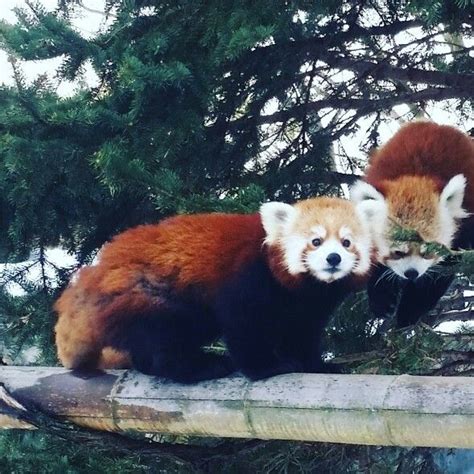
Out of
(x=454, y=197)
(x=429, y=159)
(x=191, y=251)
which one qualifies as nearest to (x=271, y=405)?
(x=191, y=251)

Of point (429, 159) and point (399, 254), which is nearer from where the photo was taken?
point (399, 254)

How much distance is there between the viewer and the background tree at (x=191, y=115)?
3.20 meters

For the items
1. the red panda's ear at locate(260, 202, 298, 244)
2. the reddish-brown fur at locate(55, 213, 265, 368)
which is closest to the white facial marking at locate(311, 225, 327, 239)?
the red panda's ear at locate(260, 202, 298, 244)

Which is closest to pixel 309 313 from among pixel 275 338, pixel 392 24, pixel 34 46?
pixel 275 338

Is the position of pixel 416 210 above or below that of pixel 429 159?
below

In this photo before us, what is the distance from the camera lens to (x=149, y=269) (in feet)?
9.77

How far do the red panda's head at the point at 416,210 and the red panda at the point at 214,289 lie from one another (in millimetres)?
331

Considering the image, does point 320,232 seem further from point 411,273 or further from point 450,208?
point 450,208

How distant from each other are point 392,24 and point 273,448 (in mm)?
1940

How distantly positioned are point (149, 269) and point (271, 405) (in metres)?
0.63

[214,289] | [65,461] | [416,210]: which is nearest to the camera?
[214,289]

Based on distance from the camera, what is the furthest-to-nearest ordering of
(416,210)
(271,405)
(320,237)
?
(416,210) → (320,237) → (271,405)

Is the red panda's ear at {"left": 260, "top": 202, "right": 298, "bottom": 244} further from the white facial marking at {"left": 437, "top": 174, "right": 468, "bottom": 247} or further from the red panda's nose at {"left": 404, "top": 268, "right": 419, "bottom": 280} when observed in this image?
the white facial marking at {"left": 437, "top": 174, "right": 468, "bottom": 247}

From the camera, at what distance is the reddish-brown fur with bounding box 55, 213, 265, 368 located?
295cm
